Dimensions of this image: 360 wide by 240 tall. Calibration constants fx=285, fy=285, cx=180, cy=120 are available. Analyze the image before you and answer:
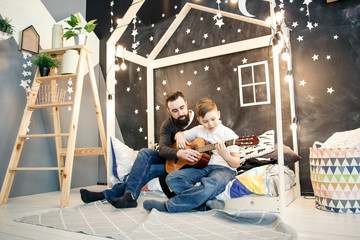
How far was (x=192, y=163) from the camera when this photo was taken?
2002 mm

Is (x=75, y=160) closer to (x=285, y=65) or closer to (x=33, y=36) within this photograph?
(x=33, y=36)

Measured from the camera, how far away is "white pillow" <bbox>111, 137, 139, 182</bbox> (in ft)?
7.95

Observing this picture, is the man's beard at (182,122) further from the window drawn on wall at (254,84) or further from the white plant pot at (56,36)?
the white plant pot at (56,36)

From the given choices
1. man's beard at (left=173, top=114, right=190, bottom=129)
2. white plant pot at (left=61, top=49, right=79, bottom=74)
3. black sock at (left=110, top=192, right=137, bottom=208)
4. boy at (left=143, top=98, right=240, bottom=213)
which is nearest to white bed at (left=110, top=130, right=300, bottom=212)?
boy at (left=143, top=98, right=240, bottom=213)

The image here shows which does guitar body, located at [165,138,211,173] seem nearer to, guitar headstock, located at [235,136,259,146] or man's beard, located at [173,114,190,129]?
man's beard, located at [173,114,190,129]

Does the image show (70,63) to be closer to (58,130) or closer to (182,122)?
(58,130)

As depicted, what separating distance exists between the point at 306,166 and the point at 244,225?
127 cm

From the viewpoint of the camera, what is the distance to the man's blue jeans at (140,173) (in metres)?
2.03

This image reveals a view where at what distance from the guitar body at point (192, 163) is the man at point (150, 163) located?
0.06m

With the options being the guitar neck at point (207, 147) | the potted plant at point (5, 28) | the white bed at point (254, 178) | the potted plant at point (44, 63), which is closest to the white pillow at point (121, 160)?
the white bed at point (254, 178)

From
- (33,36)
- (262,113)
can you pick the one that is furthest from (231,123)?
(33,36)

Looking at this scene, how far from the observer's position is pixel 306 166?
2.46m

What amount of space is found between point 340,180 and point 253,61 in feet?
4.52

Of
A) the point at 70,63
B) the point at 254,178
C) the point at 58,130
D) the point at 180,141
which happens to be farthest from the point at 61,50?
the point at 254,178
